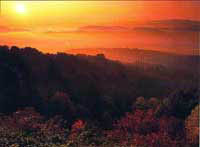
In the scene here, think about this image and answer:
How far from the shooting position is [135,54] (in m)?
3.32

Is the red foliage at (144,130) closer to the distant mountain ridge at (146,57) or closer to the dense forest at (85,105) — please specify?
the dense forest at (85,105)

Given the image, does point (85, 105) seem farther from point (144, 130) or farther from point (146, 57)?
point (146, 57)

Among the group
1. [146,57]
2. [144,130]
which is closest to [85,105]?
[144,130]

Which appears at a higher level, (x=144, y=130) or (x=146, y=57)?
(x=146, y=57)

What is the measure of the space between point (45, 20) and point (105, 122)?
970 mm

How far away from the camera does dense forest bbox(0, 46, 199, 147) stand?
10.6 ft

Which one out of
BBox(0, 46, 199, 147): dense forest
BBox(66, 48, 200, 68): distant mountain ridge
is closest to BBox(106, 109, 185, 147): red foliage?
BBox(0, 46, 199, 147): dense forest

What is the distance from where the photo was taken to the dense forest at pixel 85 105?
10.6 ft

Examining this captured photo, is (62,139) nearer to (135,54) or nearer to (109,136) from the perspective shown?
(109,136)

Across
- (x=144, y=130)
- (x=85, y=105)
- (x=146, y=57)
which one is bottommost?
(x=144, y=130)

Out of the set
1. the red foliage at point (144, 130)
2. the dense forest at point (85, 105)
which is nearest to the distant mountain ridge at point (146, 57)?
the dense forest at point (85, 105)

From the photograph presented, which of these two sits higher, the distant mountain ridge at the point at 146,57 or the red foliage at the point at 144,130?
the distant mountain ridge at the point at 146,57

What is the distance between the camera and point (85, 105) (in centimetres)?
325

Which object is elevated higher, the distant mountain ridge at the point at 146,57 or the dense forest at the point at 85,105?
the distant mountain ridge at the point at 146,57
